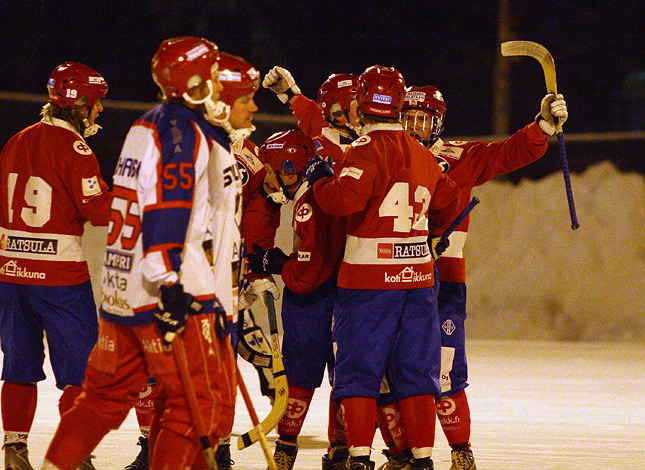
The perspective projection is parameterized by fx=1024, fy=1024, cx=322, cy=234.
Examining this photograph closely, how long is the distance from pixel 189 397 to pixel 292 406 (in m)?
1.43

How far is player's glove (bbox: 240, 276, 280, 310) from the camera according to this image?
465 centimetres

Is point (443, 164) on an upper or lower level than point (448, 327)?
upper

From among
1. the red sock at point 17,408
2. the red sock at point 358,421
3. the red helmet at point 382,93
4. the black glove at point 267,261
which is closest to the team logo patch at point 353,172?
the red helmet at point 382,93

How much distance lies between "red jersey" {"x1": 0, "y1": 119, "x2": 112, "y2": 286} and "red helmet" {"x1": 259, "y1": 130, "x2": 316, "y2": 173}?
769 mm

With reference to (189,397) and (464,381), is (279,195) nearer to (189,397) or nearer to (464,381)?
(464,381)

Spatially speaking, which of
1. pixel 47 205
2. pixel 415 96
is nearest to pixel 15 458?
pixel 47 205

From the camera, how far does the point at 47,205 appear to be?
437 centimetres

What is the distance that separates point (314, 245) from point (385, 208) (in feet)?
1.58

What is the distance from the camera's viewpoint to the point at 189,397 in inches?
126

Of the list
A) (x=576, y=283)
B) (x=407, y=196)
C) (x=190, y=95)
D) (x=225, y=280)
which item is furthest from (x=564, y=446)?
(x=576, y=283)

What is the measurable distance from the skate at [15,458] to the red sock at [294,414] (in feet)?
3.63

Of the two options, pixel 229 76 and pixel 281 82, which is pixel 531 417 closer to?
pixel 281 82

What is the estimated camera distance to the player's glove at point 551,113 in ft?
15.3

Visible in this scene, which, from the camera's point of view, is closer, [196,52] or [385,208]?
[196,52]
